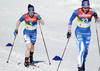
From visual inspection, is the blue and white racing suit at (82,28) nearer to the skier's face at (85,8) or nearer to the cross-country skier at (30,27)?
the skier's face at (85,8)

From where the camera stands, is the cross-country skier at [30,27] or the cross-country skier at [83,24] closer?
the cross-country skier at [83,24]

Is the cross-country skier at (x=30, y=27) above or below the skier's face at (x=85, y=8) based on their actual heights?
below

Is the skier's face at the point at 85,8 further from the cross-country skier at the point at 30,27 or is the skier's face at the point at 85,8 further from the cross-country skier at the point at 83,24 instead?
the cross-country skier at the point at 30,27

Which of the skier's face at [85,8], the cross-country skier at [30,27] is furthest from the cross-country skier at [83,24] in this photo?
the cross-country skier at [30,27]

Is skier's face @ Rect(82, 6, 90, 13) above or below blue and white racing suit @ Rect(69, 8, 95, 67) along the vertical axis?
above

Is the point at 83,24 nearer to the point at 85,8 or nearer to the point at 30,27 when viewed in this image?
the point at 85,8

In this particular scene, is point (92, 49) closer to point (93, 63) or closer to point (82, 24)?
point (93, 63)

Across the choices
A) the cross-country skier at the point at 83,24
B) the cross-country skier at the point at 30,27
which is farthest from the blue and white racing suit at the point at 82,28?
the cross-country skier at the point at 30,27

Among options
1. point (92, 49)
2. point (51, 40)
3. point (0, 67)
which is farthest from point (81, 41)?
point (51, 40)

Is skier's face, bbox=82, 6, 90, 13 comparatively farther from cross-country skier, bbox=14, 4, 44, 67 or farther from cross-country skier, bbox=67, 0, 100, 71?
cross-country skier, bbox=14, 4, 44, 67

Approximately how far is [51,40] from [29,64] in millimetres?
8434

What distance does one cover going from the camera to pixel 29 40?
26.1 ft

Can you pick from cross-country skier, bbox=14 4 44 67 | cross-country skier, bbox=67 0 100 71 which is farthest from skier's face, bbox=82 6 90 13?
cross-country skier, bbox=14 4 44 67

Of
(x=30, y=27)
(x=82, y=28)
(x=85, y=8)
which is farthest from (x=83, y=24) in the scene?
(x=30, y=27)
